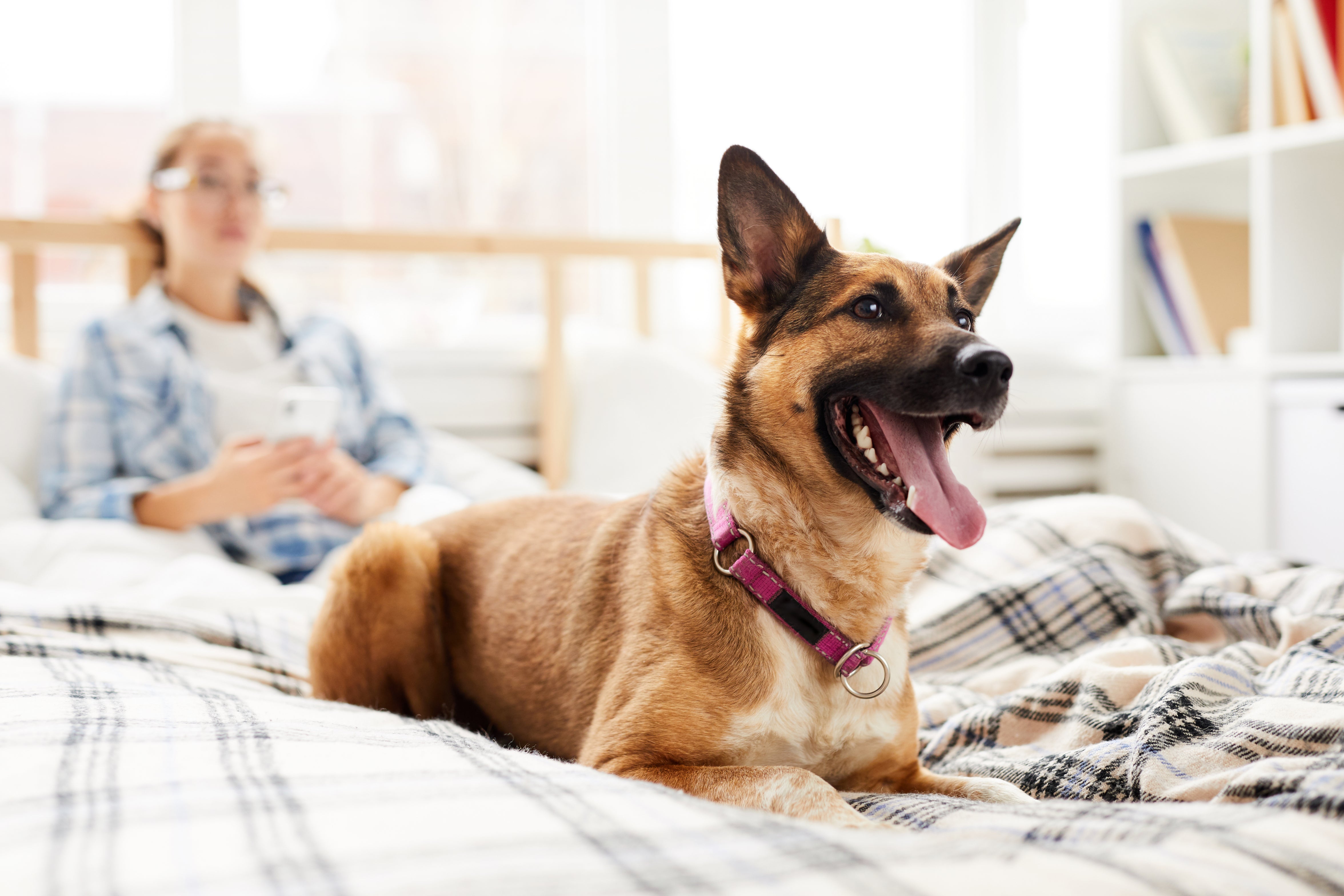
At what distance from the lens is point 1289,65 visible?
8.95 ft

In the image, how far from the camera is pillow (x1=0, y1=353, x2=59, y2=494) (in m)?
2.38

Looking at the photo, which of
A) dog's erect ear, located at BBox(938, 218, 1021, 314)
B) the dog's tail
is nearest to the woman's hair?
the dog's tail

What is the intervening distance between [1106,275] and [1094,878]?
3.39 meters

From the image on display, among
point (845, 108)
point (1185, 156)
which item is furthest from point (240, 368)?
point (1185, 156)

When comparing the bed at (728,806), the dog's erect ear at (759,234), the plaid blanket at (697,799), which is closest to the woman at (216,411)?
the bed at (728,806)

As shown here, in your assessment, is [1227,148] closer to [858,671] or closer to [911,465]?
[911,465]

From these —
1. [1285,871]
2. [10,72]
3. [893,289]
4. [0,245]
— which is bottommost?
[1285,871]

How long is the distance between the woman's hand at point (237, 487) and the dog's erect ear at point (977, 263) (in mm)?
1392

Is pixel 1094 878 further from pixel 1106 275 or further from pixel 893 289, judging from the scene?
pixel 1106 275

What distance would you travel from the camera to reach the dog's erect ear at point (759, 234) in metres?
1.22

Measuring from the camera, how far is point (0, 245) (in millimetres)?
2703

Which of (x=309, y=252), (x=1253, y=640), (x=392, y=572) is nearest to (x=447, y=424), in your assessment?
(x=309, y=252)

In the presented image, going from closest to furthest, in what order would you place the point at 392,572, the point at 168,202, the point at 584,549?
the point at 584,549, the point at 392,572, the point at 168,202

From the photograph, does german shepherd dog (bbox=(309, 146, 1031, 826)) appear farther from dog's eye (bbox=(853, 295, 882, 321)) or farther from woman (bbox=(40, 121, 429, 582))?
woman (bbox=(40, 121, 429, 582))
